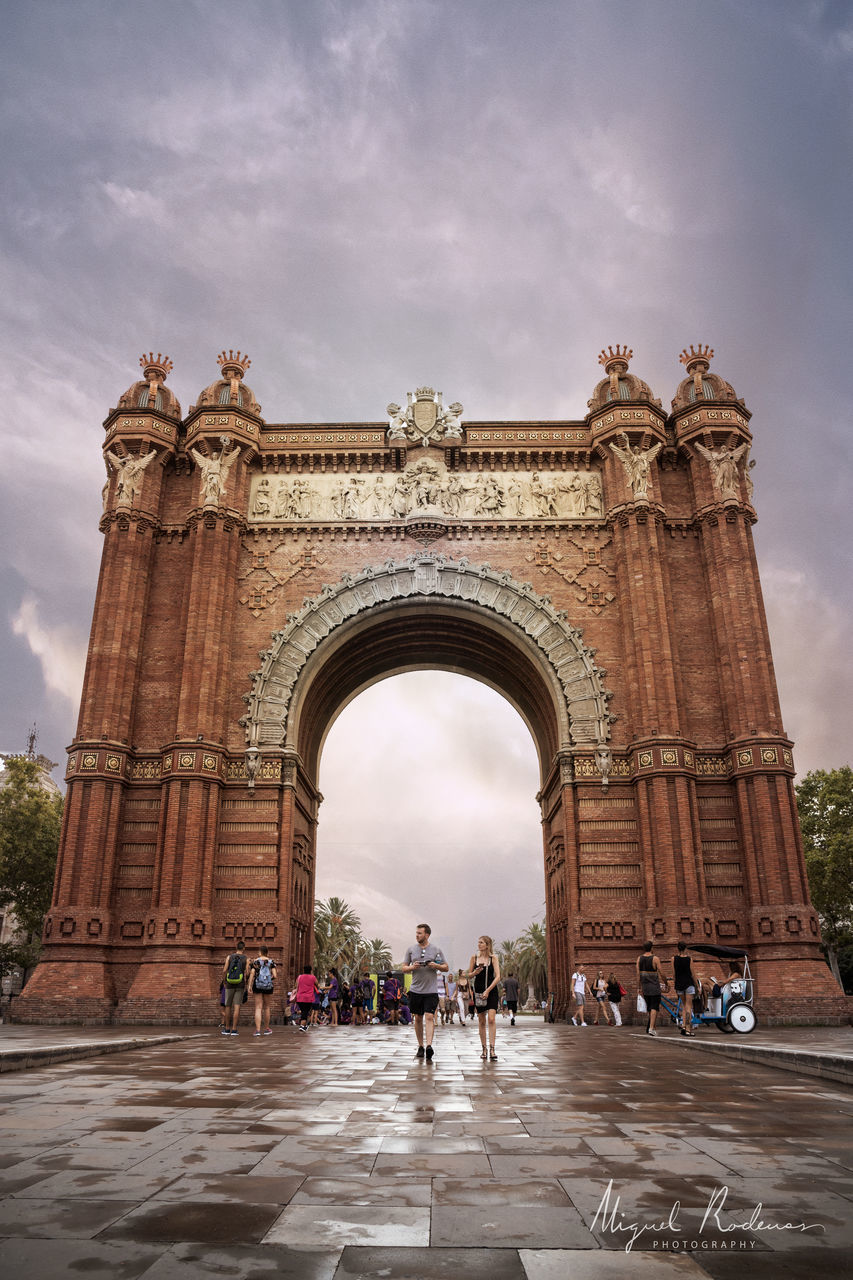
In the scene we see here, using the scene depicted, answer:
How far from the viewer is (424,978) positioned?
38.4 feet

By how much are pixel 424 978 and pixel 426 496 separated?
17348 millimetres

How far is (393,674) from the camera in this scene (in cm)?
3119

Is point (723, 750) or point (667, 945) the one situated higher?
point (723, 750)

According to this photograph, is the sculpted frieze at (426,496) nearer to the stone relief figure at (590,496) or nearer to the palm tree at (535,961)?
the stone relief figure at (590,496)

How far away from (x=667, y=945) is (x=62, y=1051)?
49.2ft

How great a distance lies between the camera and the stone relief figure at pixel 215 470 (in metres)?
25.8

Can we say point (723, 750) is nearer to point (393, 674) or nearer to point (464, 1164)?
point (393, 674)

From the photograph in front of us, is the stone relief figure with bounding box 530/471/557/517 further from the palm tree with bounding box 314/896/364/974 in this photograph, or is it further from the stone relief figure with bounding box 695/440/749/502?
the palm tree with bounding box 314/896/364/974

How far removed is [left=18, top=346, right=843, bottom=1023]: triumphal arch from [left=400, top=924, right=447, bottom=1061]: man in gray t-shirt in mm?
11134

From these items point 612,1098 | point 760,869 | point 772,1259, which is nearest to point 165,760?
point 760,869

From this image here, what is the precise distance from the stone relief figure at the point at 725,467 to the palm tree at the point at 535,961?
45282 millimetres

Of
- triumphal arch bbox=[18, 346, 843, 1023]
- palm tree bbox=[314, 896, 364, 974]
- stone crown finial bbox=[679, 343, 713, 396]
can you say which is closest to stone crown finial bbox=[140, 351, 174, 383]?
triumphal arch bbox=[18, 346, 843, 1023]

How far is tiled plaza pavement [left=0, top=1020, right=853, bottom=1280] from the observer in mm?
3336

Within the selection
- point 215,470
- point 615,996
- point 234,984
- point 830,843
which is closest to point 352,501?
point 215,470
